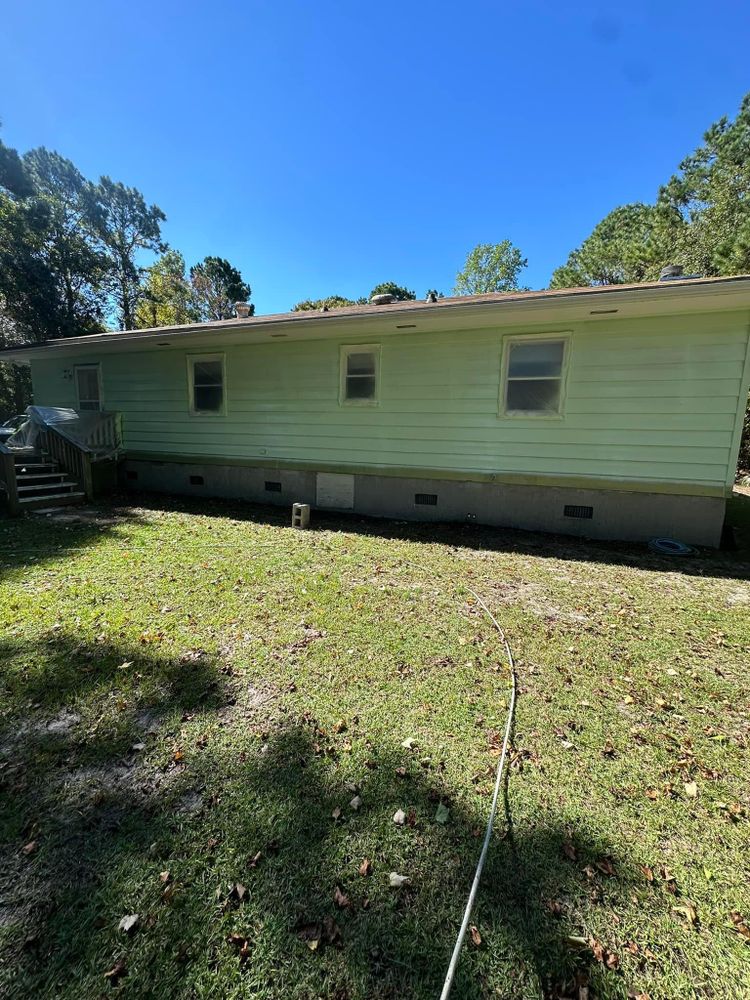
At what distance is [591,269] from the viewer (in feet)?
90.8

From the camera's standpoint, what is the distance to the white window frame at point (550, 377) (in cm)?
649

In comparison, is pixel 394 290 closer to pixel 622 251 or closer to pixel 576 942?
pixel 622 251

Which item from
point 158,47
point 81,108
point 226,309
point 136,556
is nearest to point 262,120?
point 158,47

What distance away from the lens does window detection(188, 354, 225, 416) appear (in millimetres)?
9000

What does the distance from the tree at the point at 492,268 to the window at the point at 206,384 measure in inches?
1149

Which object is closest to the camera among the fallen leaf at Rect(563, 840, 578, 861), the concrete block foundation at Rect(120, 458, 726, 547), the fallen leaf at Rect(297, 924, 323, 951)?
the fallen leaf at Rect(297, 924, 323, 951)

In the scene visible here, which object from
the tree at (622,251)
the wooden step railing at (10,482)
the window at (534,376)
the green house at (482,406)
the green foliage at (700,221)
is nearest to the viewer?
the green house at (482,406)

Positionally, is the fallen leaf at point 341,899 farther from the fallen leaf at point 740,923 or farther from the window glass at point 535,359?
the window glass at point 535,359

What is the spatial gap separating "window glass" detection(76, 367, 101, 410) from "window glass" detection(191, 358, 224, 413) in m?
3.26

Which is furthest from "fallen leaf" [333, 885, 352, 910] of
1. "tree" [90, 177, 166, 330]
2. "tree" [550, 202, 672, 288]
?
"tree" [90, 177, 166, 330]

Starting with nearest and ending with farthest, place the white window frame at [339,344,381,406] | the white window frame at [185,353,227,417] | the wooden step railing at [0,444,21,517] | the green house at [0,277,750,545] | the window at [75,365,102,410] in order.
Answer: the green house at [0,277,750,545] → the wooden step railing at [0,444,21,517] → the white window frame at [339,344,381,406] → the white window frame at [185,353,227,417] → the window at [75,365,102,410]

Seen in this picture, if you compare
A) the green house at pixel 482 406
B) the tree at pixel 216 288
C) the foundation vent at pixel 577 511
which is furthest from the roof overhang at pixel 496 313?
the tree at pixel 216 288

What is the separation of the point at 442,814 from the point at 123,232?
37609mm

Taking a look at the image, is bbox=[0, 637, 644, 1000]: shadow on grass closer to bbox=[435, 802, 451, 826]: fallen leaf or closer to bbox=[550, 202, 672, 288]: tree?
bbox=[435, 802, 451, 826]: fallen leaf
